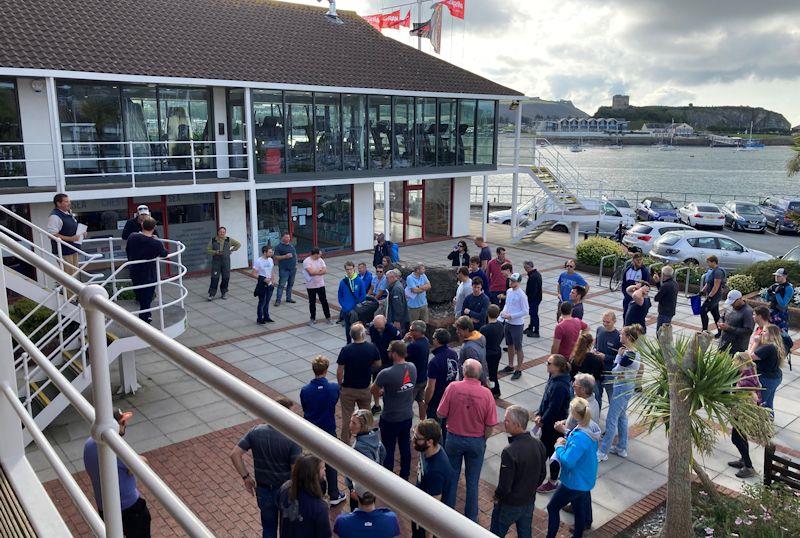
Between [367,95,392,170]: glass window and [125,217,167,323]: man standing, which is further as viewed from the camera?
[367,95,392,170]: glass window

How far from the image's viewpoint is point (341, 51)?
2473cm

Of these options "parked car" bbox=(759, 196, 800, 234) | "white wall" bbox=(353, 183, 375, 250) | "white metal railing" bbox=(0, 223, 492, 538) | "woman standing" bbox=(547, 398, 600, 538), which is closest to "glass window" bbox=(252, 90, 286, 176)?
"white wall" bbox=(353, 183, 375, 250)

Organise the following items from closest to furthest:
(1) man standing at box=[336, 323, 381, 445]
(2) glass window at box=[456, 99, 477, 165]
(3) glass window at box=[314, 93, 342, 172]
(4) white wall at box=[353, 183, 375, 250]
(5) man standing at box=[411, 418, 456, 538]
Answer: (5) man standing at box=[411, 418, 456, 538] → (1) man standing at box=[336, 323, 381, 445] → (3) glass window at box=[314, 93, 342, 172] → (4) white wall at box=[353, 183, 375, 250] → (2) glass window at box=[456, 99, 477, 165]

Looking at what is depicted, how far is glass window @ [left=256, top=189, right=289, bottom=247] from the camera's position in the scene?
21562 millimetres

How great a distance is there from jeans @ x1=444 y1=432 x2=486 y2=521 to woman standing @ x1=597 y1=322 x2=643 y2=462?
215 cm

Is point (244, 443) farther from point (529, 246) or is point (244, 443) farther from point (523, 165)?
point (523, 165)

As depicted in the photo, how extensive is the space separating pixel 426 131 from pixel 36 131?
13.5 meters

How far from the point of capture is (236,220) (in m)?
20.9

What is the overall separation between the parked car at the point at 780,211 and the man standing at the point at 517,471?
1204 inches

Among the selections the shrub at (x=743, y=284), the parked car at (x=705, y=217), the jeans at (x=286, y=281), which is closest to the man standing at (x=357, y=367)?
the jeans at (x=286, y=281)

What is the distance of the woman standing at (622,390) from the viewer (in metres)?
8.20

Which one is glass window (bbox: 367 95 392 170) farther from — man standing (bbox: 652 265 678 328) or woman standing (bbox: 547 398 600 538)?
woman standing (bbox: 547 398 600 538)

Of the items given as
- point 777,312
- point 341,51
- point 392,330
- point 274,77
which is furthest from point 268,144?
point 777,312

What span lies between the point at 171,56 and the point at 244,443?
1668cm
